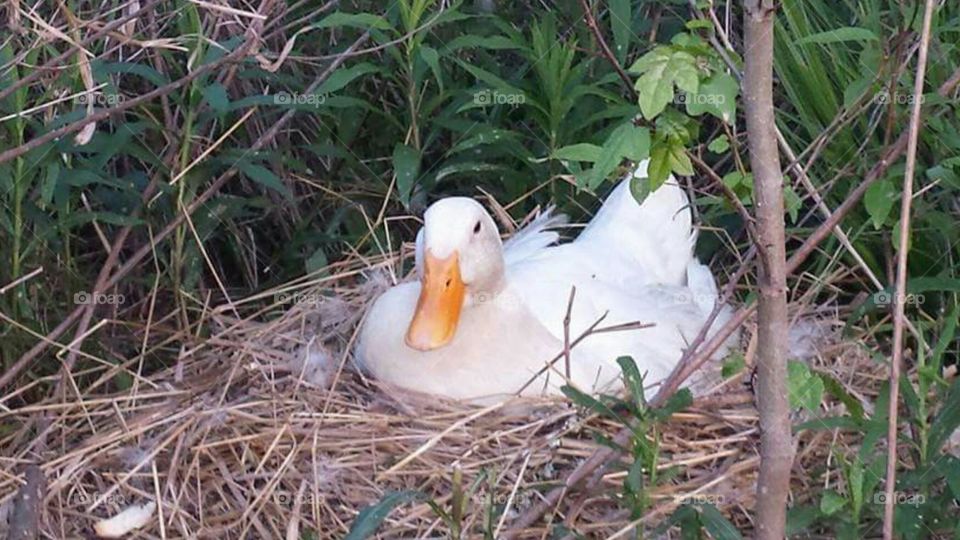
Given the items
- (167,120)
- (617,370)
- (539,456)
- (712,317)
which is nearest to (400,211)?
(167,120)

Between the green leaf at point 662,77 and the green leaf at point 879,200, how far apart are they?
0.93 metres

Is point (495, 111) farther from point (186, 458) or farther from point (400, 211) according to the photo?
point (186, 458)

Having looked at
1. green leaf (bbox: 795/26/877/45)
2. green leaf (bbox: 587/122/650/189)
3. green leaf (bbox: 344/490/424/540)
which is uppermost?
green leaf (bbox: 587/122/650/189)

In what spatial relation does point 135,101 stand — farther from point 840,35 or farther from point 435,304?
point 840,35

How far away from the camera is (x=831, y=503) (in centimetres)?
282

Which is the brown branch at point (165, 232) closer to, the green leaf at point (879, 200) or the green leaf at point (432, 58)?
the green leaf at point (432, 58)

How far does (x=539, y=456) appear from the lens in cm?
342

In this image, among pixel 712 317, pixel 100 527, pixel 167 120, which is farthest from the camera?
pixel 167 120

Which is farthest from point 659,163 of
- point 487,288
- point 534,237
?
point 534,237

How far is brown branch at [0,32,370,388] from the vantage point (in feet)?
12.4

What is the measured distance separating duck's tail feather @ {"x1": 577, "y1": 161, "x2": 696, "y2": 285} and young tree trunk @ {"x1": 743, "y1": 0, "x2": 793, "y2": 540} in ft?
6.00

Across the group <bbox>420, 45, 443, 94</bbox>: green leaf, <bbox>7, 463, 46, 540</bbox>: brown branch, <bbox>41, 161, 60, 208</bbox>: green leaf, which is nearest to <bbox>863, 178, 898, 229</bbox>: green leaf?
<bbox>420, 45, 443, 94</bbox>: green leaf

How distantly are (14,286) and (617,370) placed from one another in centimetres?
138

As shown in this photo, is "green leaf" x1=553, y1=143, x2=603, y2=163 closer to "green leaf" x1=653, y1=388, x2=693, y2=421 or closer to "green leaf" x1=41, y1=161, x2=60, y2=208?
"green leaf" x1=653, y1=388, x2=693, y2=421
